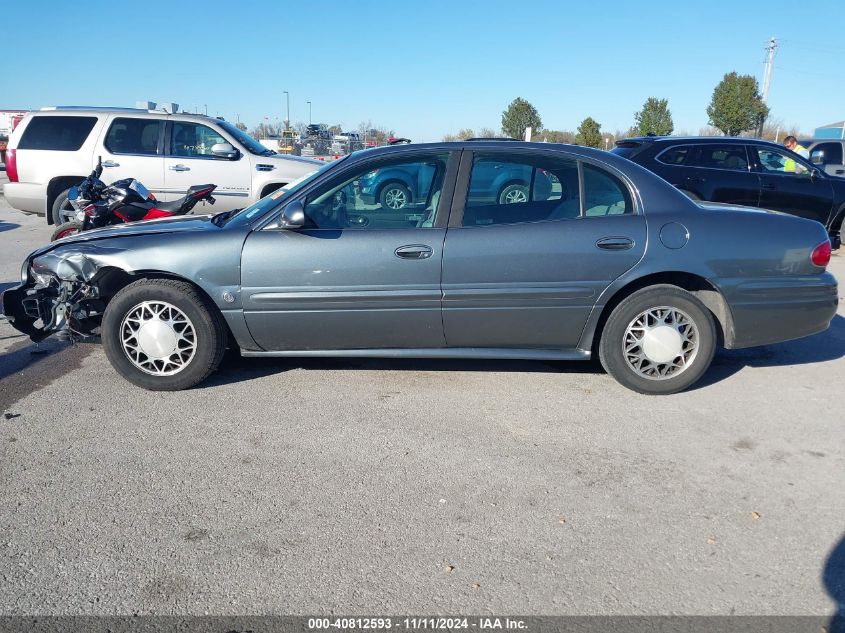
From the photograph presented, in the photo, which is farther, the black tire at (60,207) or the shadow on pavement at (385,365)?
the black tire at (60,207)

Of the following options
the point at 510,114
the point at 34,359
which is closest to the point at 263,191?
the point at 34,359

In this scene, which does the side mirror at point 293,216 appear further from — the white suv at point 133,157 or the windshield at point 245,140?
the windshield at point 245,140

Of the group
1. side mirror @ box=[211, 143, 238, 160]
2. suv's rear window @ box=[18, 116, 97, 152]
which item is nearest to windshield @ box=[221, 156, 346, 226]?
side mirror @ box=[211, 143, 238, 160]

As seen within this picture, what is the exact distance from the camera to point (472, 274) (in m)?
4.27

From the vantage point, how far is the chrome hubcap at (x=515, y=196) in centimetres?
450

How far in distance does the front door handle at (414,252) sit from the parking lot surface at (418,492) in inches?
35.5

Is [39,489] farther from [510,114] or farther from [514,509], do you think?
[510,114]

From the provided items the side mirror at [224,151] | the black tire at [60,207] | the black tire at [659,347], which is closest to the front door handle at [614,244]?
the black tire at [659,347]

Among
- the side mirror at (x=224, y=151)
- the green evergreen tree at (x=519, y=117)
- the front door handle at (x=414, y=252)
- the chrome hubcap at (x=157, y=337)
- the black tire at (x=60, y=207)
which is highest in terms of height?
the green evergreen tree at (x=519, y=117)

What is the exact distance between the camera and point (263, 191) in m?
9.63

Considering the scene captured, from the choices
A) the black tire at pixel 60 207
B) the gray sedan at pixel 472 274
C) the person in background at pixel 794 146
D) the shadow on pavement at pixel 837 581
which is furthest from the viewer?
the person in background at pixel 794 146

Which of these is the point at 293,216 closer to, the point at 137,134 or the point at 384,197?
the point at 384,197

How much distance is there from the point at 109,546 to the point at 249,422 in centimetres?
128

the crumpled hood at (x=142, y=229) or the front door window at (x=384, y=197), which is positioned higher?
the front door window at (x=384, y=197)
